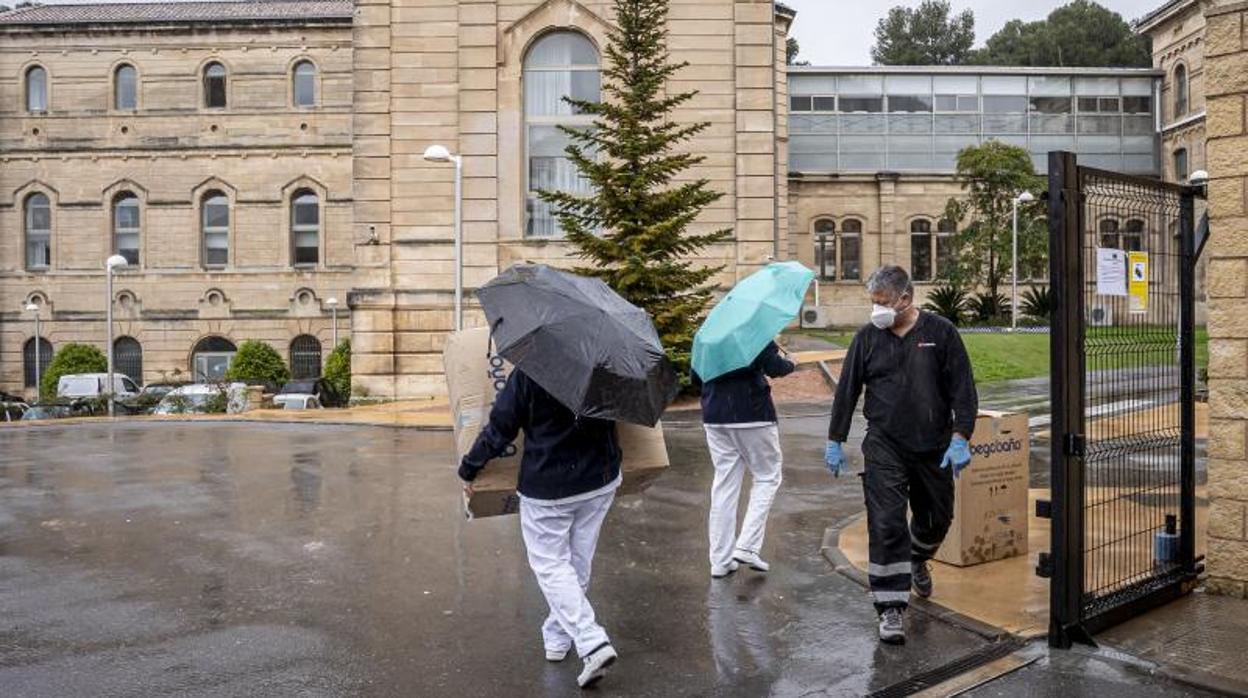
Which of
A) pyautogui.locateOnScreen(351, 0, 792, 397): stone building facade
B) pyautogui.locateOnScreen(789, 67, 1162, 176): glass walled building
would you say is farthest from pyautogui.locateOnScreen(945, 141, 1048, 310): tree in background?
pyautogui.locateOnScreen(351, 0, 792, 397): stone building facade

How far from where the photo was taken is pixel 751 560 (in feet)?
25.6

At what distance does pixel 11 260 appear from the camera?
46.2m

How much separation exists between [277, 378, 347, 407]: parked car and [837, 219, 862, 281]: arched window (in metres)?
25.4

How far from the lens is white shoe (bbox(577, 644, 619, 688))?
5375 millimetres

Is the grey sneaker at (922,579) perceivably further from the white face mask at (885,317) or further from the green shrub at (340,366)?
the green shrub at (340,366)

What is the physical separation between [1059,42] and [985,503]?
83.8 metres

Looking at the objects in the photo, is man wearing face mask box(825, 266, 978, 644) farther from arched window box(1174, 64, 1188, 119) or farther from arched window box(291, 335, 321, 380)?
arched window box(1174, 64, 1188, 119)

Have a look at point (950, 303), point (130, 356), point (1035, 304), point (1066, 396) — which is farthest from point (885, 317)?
point (130, 356)

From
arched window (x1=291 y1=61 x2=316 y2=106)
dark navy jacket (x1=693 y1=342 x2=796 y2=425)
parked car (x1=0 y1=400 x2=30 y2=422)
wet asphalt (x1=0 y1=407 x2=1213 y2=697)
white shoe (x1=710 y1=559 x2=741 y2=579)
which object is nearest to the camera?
wet asphalt (x1=0 y1=407 x2=1213 y2=697)

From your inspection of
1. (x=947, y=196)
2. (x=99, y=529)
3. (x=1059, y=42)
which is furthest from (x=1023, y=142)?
(x=99, y=529)

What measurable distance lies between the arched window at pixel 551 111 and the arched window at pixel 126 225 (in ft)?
85.9

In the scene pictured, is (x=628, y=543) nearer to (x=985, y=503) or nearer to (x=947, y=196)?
(x=985, y=503)

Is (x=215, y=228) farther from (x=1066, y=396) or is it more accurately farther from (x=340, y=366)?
(x=1066, y=396)

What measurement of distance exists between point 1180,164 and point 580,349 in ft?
176
